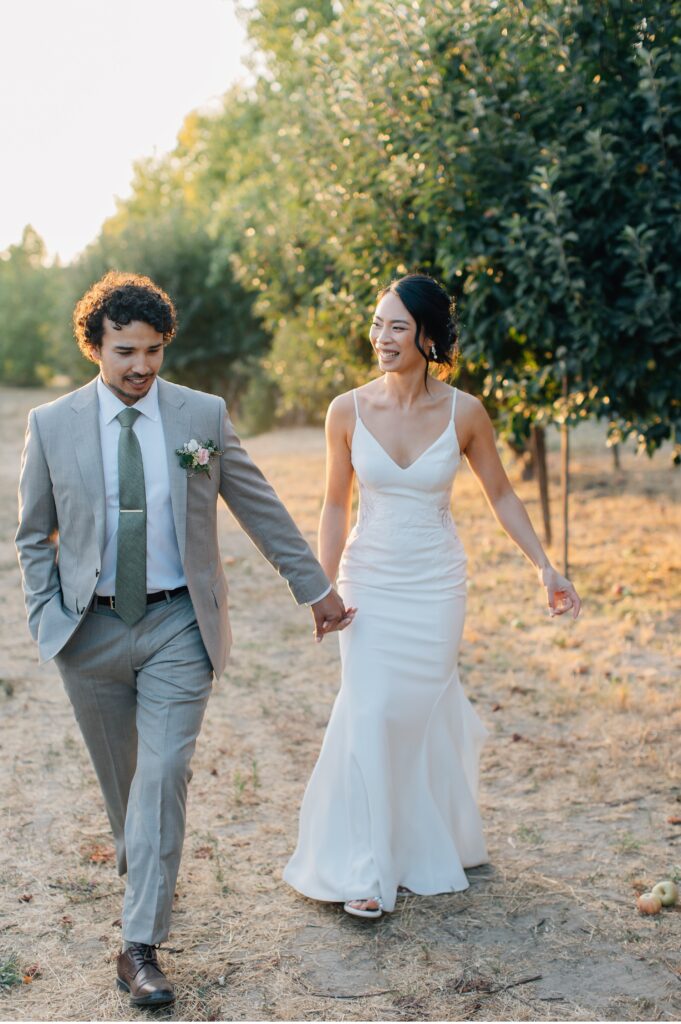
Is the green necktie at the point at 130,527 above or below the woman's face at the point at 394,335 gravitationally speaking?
below

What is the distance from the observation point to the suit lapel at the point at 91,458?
144 inches

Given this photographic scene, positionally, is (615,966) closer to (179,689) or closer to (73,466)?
(179,689)

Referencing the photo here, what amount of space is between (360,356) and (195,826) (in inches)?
299

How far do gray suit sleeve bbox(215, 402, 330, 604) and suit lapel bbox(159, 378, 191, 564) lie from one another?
6.9 inches

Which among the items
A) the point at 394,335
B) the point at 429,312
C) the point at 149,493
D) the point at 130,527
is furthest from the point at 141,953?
the point at 429,312

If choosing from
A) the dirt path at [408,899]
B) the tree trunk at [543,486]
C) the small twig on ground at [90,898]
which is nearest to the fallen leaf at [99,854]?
the dirt path at [408,899]

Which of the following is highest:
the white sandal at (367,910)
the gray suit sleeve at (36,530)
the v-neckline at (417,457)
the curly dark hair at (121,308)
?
the curly dark hair at (121,308)

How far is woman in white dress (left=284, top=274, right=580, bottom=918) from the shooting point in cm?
430

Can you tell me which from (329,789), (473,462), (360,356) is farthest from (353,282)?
(329,789)

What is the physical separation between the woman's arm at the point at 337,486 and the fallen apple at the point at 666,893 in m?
1.75

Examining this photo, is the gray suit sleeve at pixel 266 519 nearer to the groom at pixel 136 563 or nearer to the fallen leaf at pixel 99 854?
the groom at pixel 136 563

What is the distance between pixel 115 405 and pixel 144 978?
188 centimetres

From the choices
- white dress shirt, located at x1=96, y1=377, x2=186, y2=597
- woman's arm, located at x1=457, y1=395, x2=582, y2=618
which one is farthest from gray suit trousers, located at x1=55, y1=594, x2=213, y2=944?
woman's arm, located at x1=457, y1=395, x2=582, y2=618

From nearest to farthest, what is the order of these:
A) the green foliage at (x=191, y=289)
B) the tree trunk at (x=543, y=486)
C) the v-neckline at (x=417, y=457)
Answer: the v-neckline at (x=417, y=457)
the tree trunk at (x=543, y=486)
the green foliage at (x=191, y=289)
